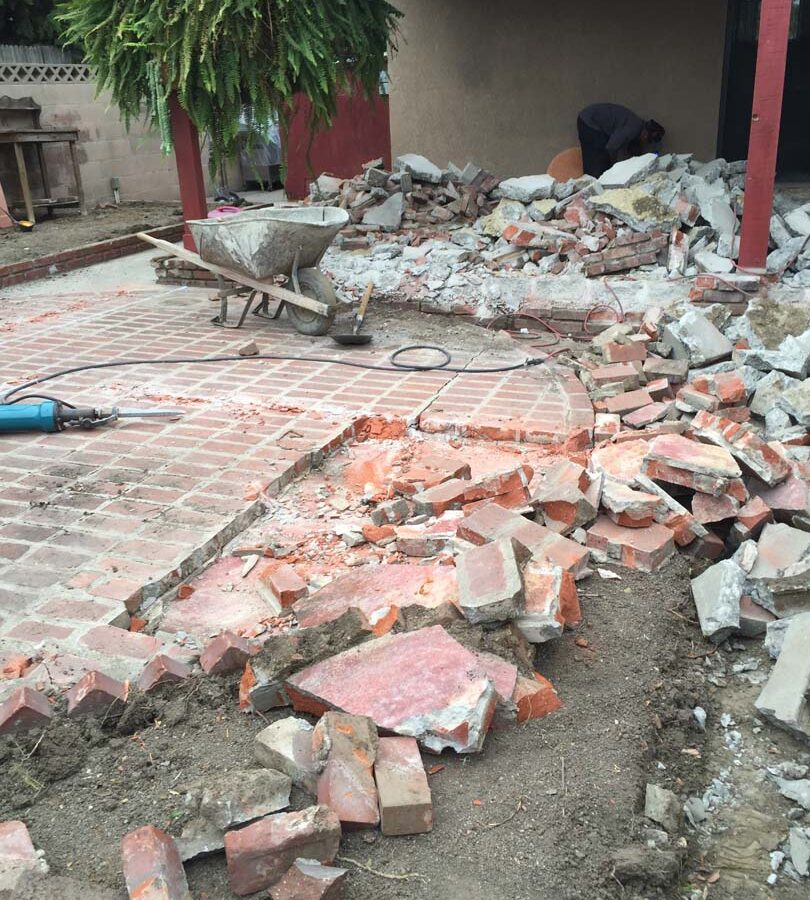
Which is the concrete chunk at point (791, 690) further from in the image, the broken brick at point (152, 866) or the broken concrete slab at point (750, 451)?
the broken brick at point (152, 866)

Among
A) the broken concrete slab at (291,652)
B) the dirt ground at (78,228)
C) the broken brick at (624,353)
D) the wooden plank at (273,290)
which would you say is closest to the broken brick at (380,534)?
the broken concrete slab at (291,652)

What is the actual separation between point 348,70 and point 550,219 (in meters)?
2.26

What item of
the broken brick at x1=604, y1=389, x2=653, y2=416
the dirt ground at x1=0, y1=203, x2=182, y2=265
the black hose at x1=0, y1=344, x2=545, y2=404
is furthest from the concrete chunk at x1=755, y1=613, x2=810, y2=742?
the dirt ground at x1=0, y1=203, x2=182, y2=265

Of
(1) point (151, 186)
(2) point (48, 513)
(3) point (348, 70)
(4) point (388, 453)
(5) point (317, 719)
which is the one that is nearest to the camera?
(5) point (317, 719)

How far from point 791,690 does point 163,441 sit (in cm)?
314

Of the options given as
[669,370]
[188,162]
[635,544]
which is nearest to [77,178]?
[188,162]

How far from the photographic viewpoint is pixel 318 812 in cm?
189

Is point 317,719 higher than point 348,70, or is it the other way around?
point 348,70

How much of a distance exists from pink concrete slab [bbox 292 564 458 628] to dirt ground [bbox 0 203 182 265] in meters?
7.12

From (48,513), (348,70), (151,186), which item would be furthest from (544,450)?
(151,186)

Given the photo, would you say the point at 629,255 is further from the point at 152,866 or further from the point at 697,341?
the point at 152,866

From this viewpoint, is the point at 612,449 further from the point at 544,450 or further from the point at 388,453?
the point at 388,453

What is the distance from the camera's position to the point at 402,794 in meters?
1.98

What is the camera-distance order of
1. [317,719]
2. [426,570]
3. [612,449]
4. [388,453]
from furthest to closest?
[388,453]
[612,449]
[426,570]
[317,719]
